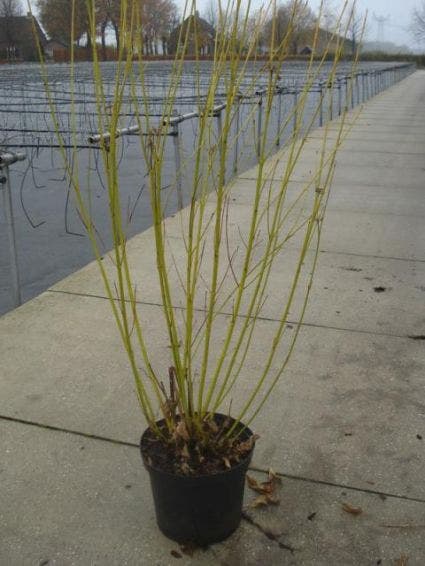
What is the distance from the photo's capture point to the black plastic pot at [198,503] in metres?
2.21

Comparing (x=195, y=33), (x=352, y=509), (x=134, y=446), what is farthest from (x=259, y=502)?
(x=195, y=33)

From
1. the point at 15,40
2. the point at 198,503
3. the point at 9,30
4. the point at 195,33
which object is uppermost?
the point at 195,33

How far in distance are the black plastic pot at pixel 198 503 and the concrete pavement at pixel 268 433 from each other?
0.19ft

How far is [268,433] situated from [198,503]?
2.64ft

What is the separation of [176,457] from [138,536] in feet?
1.08

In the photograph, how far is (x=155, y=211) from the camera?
2.12 m

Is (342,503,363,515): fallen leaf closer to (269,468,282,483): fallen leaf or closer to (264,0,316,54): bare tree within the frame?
(269,468,282,483): fallen leaf

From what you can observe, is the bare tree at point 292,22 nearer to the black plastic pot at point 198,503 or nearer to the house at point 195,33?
the house at point 195,33

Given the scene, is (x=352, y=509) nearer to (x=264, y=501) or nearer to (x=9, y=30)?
(x=264, y=501)

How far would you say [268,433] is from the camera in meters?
3.00

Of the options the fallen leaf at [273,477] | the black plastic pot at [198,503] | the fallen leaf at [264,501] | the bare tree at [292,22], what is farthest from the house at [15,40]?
the black plastic pot at [198,503]

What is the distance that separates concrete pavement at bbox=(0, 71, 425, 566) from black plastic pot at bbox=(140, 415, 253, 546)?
58 millimetres

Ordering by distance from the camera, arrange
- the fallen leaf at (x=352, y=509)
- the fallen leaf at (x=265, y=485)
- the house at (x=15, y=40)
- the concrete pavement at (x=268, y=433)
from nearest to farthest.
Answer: the concrete pavement at (x=268, y=433)
the fallen leaf at (x=352, y=509)
the fallen leaf at (x=265, y=485)
the house at (x=15, y=40)

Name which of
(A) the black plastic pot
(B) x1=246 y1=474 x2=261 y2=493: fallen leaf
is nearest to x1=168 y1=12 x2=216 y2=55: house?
(A) the black plastic pot
